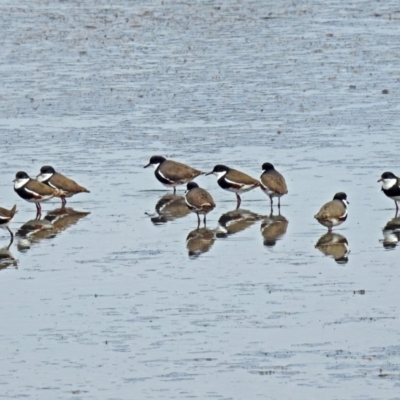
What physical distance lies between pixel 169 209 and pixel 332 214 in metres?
3.57

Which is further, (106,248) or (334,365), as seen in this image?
(106,248)

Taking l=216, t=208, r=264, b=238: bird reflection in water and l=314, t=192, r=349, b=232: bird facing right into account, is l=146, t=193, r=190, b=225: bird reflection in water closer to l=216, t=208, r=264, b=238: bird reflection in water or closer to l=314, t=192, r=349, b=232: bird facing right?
l=216, t=208, r=264, b=238: bird reflection in water

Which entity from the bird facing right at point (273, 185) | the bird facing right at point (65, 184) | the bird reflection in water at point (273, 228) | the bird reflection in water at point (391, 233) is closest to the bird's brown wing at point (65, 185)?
the bird facing right at point (65, 184)

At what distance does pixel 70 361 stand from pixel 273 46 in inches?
1026

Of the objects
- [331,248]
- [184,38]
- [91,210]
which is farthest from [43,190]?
[184,38]

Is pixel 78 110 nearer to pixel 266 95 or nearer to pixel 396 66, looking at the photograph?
pixel 266 95

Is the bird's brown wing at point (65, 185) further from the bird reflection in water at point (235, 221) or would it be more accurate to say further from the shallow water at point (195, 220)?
the bird reflection in water at point (235, 221)

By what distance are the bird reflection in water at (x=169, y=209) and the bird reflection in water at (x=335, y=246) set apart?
9.41ft

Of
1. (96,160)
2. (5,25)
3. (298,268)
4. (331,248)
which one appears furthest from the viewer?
(5,25)

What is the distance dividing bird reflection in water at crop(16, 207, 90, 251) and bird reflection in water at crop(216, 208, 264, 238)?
7.67 feet

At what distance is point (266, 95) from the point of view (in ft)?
106

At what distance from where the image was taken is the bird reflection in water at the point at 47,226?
2045cm

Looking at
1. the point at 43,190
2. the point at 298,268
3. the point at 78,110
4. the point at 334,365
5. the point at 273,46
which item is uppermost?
the point at 273,46

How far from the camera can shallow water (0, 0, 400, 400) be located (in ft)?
46.5
